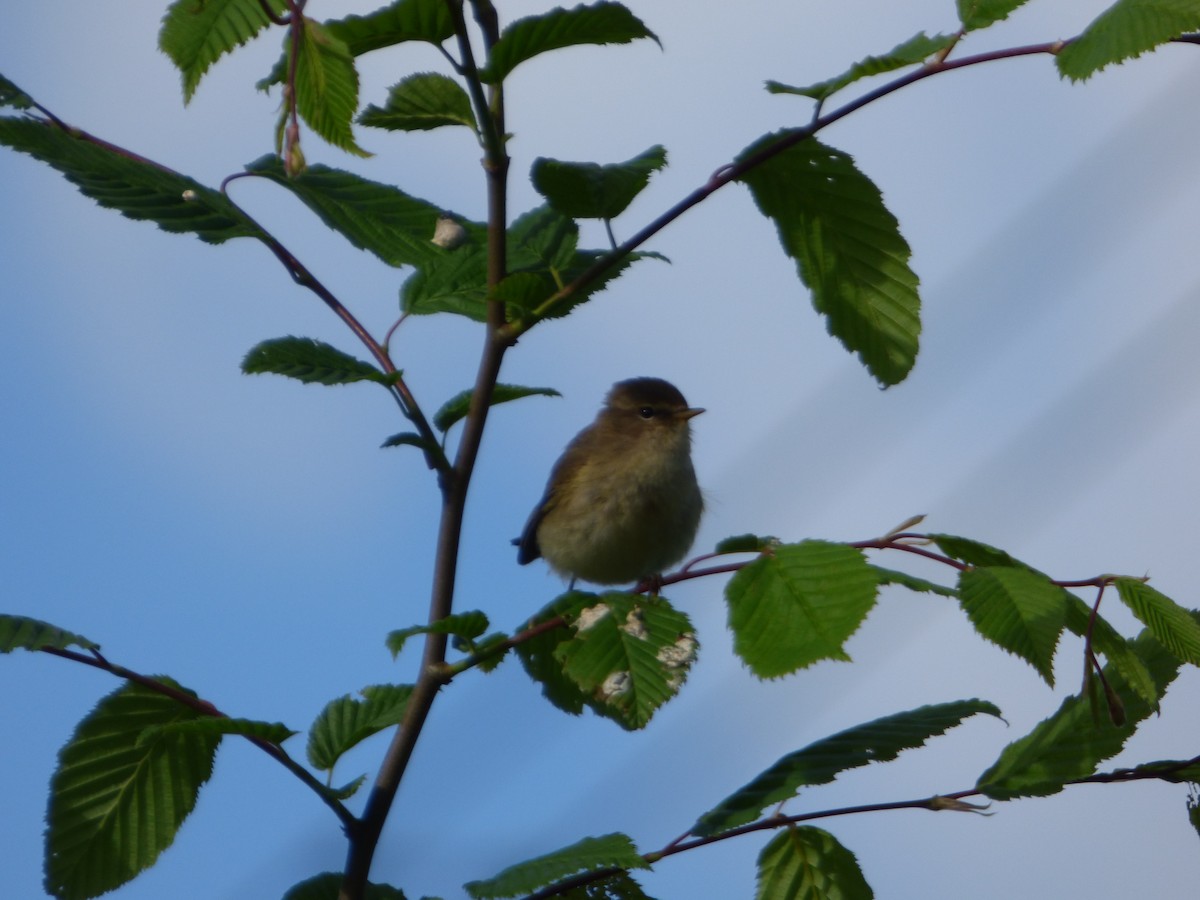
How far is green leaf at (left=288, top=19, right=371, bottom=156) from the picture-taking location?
1843 mm

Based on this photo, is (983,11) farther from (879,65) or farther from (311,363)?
(311,363)

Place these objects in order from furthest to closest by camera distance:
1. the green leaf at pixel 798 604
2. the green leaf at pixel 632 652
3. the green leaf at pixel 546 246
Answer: the green leaf at pixel 546 246 → the green leaf at pixel 632 652 → the green leaf at pixel 798 604

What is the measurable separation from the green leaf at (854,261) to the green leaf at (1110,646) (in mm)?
511

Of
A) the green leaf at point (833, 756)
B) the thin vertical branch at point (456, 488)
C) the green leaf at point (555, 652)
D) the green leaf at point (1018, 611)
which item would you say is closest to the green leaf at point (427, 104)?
the thin vertical branch at point (456, 488)

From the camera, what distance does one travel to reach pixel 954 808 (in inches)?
81.8

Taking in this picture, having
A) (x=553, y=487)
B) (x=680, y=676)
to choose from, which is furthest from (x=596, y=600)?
(x=553, y=487)

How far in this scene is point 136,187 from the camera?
2.17 m

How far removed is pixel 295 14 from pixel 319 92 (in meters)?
0.11

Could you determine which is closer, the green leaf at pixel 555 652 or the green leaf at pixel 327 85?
the green leaf at pixel 327 85

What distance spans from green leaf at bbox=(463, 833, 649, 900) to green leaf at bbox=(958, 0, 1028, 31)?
1.23 metres

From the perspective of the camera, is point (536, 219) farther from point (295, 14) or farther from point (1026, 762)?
point (1026, 762)

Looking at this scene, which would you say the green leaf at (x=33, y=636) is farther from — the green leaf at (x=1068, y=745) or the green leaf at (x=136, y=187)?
the green leaf at (x=1068, y=745)

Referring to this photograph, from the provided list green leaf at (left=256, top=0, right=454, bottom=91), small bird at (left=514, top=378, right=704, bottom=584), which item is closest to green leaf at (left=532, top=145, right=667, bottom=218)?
green leaf at (left=256, top=0, right=454, bottom=91)

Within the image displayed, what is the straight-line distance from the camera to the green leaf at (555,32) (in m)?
1.86
